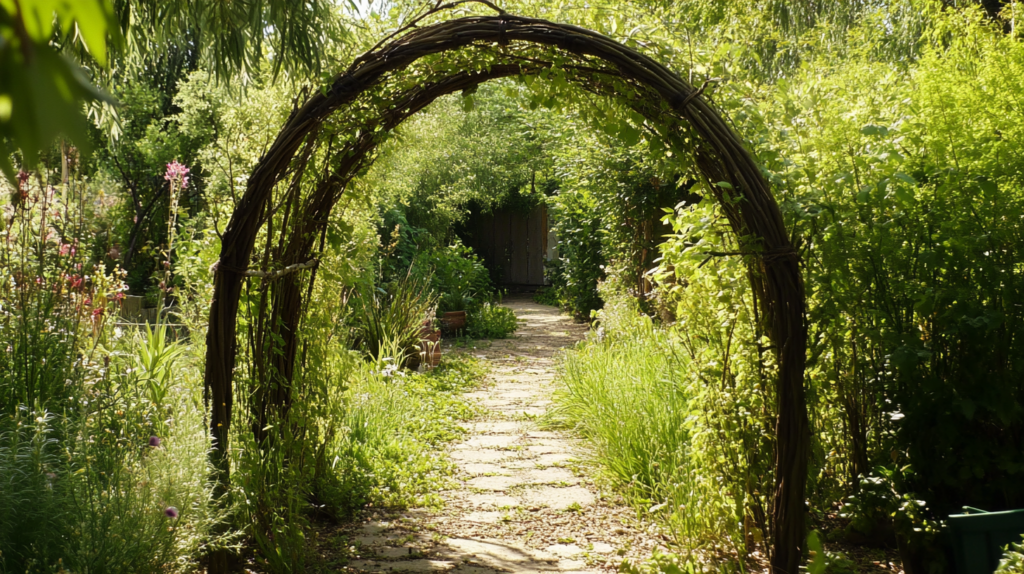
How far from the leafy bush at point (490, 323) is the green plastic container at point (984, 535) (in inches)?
273

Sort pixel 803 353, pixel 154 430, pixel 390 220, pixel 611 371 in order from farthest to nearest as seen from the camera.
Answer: pixel 390 220
pixel 611 371
pixel 154 430
pixel 803 353

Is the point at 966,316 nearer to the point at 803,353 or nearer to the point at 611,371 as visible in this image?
the point at 803,353

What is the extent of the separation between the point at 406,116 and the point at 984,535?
91.1 inches

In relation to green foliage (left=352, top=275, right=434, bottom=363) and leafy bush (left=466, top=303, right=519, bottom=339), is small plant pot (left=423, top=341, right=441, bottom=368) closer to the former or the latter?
green foliage (left=352, top=275, right=434, bottom=363)

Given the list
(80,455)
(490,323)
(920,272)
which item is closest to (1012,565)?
(920,272)

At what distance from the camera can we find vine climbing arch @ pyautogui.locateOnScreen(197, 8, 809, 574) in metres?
2.09

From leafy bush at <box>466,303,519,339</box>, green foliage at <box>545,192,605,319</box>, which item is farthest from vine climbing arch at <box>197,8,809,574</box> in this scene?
leafy bush at <box>466,303,519,339</box>

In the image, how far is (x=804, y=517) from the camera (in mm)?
2156

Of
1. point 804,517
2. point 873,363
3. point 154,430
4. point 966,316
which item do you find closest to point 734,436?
point 804,517

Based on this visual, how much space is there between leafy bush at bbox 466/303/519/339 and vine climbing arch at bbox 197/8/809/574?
A: 239 inches

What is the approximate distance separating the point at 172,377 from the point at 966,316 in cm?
347

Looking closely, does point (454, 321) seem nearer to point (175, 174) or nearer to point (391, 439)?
point (391, 439)

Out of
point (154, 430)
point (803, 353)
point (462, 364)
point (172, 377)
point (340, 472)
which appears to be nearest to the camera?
point (803, 353)

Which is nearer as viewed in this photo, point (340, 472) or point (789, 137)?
point (789, 137)
